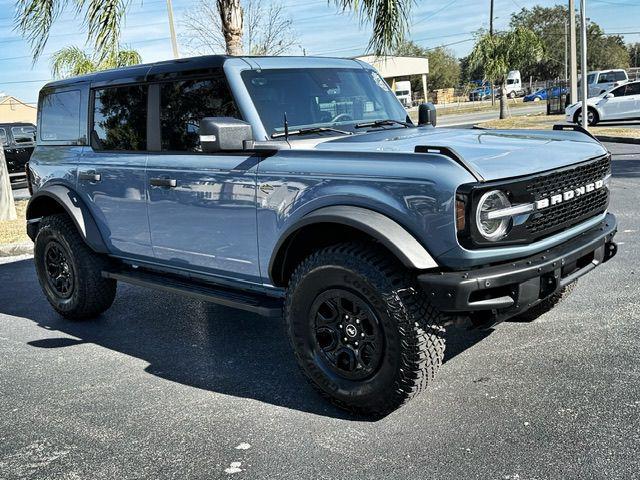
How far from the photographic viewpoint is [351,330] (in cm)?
357

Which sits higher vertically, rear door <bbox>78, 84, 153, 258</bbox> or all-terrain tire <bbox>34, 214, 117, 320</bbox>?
rear door <bbox>78, 84, 153, 258</bbox>

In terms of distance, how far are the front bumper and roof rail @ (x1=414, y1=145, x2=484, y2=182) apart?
47 centimetres

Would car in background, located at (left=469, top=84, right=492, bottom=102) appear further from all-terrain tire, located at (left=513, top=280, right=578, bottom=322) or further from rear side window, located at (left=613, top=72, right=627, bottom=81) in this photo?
all-terrain tire, located at (left=513, top=280, right=578, bottom=322)

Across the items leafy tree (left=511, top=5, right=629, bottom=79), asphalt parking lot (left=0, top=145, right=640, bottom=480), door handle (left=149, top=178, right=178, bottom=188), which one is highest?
leafy tree (left=511, top=5, right=629, bottom=79)

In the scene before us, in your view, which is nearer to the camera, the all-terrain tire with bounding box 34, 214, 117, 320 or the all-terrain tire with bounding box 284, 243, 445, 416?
the all-terrain tire with bounding box 284, 243, 445, 416

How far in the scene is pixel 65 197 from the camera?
213 inches

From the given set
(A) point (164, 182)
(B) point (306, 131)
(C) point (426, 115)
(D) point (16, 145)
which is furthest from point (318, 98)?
(D) point (16, 145)

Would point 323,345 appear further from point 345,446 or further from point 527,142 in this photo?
point 527,142

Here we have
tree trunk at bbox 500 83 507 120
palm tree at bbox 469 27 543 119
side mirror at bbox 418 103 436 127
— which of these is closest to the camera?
side mirror at bbox 418 103 436 127

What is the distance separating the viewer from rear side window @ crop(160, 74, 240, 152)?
14.1 ft

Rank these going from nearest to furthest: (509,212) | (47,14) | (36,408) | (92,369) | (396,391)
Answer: (509,212), (396,391), (36,408), (92,369), (47,14)

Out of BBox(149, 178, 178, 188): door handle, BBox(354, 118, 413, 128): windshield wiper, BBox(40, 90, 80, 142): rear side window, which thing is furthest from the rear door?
BBox(354, 118, 413, 128): windshield wiper

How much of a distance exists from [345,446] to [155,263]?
7.41ft

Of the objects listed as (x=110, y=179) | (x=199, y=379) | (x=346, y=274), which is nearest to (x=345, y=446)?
(x=346, y=274)
